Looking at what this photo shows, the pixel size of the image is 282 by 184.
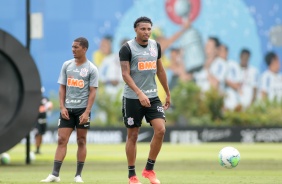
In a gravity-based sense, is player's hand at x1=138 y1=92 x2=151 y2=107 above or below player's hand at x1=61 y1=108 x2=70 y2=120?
above

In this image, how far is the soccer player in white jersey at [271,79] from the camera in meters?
70.3

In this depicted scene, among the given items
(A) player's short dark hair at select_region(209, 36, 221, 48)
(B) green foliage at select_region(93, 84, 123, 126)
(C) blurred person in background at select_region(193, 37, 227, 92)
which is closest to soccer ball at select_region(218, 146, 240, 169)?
(B) green foliage at select_region(93, 84, 123, 126)

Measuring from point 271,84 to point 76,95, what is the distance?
5636 cm

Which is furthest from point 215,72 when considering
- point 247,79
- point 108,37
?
point 108,37

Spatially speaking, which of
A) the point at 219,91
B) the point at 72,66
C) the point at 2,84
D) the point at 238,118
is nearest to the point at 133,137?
the point at 72,66

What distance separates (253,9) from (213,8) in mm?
3242

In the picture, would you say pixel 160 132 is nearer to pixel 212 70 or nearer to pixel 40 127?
pixel 40 127

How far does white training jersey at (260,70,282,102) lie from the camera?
70312 millimetres

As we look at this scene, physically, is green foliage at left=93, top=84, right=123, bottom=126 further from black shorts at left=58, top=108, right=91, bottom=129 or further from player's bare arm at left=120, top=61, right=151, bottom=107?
player's bare arm at left=120, top=61, right=151, bottom=107

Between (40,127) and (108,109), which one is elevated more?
(108,109)

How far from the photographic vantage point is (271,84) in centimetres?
7031

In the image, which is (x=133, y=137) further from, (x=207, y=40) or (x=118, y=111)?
(x=207, y=40)

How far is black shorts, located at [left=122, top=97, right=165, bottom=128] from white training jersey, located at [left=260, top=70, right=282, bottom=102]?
57147mm

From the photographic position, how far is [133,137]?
1377cm
